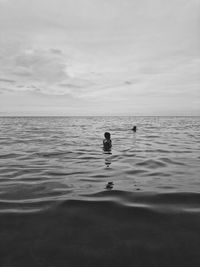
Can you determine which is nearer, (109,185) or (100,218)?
(100,218)

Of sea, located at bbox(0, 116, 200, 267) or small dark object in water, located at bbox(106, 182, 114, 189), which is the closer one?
sea, located at bbox(0, 116, 200, 267)

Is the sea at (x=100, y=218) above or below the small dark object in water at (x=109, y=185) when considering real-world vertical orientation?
above

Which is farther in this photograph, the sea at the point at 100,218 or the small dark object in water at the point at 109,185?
the small dark object in water at the point at 109,185

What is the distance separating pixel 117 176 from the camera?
7.97m

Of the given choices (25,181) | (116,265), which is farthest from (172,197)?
(25,181)

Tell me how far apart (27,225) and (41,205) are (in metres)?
0.97

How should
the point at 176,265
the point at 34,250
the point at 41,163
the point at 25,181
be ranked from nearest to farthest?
the point at 176,265, the point at 34,250, the point at 25,181, the point at 41,163

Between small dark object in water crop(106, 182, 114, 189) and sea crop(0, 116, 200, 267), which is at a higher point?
sea crop(0, 116, 200, 267)

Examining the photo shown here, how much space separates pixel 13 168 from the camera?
9086 mm

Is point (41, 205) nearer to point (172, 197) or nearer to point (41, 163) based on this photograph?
point (172, 197)

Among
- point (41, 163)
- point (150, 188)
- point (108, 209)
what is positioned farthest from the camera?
point (41, 163)

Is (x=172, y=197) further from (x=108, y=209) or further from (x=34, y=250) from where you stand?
(x=34, y=250)

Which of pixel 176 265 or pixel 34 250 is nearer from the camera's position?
pixel 176 265

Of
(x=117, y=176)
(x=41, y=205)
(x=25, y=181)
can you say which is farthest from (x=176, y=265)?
(x=25, y=181)
